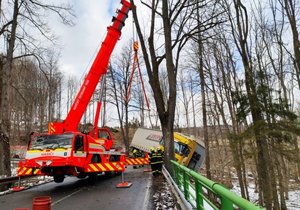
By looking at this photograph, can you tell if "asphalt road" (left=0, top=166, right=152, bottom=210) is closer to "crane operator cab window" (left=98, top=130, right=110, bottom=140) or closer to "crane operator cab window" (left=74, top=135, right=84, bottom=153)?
"crane operator cab window" (left=74, top=135, right=84, bottom=153)

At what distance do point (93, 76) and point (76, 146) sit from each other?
3.44 m

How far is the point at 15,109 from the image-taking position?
42781mm

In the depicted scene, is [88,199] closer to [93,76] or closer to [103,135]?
[93,76]

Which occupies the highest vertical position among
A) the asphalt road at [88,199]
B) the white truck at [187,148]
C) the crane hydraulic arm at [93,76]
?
the crane hydraulic arm at [93,76]

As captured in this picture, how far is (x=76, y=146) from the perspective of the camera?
39.0 ft

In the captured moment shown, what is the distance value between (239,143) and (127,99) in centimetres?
2341

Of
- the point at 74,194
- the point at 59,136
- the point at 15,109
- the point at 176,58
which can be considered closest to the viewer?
the point at 74,194

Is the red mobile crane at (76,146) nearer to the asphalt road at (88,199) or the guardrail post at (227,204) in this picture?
the asphalt road at (88,199)

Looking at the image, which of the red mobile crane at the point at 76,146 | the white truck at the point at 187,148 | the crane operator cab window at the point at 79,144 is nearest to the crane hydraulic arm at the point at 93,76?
the red mobile crane at the point at 76,146

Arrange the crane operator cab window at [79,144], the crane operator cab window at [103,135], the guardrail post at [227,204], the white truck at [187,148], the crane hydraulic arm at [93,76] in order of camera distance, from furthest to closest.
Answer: the white truck at [187,148], the crane operator cab window at [103,135], the crane hydraulic arm at [93,76], the crane operator cab window at [79,144], the guardrail post at [227,204]

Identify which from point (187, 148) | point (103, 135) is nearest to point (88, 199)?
Result: point (103, 135)

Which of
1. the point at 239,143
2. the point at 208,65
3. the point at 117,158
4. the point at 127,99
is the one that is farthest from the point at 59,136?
the point at 127,99

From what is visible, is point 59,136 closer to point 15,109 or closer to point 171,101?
point 171,101

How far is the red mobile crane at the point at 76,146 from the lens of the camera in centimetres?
1170
